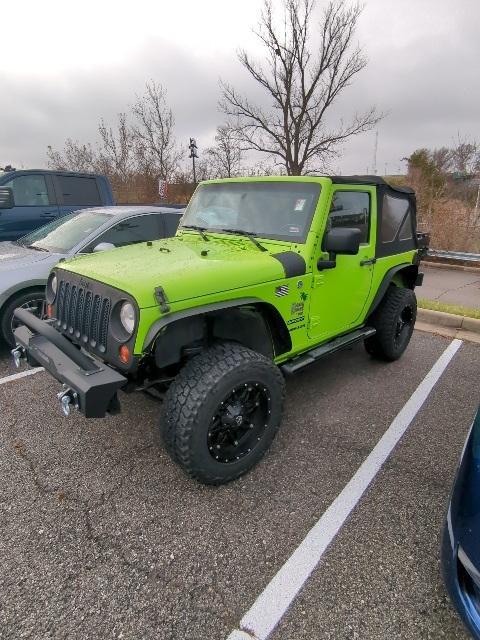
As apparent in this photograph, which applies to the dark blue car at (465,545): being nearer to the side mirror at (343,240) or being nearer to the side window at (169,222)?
the side mirror at (343,240)

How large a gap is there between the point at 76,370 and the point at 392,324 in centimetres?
302

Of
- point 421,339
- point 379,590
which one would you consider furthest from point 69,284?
point 421,339

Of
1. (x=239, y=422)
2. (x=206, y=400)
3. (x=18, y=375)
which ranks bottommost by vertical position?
(x=18, y=375)

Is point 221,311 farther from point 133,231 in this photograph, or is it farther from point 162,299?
point 133,231

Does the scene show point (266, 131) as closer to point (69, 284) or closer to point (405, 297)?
point (405, 297)

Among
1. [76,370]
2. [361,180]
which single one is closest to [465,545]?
[76,370]

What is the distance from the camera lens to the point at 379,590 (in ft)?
5.82

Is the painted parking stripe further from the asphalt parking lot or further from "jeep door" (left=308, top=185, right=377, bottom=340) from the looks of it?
"jeep door" (left=308, top=185, right=377, bottom=340)

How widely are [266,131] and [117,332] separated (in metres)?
18.2

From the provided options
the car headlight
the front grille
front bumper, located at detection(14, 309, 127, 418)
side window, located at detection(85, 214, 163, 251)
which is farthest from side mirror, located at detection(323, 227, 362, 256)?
Answer: side window, located at detection(85, 214, 163, 251)

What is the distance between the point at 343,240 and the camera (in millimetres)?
2615

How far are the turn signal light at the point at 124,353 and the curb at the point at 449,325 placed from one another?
446 centimetres

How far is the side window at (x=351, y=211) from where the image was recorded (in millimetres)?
2961

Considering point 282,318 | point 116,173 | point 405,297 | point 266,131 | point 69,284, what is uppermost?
point 266,131
